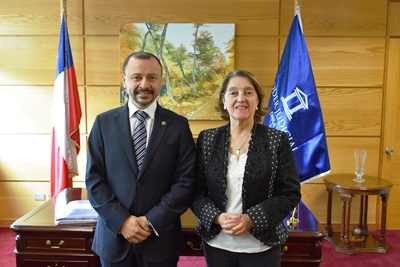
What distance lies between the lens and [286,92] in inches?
111

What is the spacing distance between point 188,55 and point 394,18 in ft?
7.14

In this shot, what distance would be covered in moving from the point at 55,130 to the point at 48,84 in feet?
2.11

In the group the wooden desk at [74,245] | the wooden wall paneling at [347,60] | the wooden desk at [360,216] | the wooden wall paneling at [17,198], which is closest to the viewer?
the wooden desk at [74,245]

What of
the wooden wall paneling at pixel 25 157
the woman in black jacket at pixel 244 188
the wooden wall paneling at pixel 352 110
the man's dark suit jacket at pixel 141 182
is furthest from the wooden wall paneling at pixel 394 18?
the wooden wall paneling at pixel 25 157

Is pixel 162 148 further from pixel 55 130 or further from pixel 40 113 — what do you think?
pixel 40 113

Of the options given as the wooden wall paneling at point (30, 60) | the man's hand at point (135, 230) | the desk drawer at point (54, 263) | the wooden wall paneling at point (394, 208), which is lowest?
the wooden wall paneling at point (394, 208)

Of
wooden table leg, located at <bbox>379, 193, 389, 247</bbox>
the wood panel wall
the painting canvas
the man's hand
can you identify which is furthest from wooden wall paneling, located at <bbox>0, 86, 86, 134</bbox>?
wooden table leg, located at <bbox>379, 193, 389, 247</bbox>

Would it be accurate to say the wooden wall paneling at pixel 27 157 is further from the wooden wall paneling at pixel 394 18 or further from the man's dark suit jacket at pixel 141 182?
the wooden wall paneling at pixel 394 18

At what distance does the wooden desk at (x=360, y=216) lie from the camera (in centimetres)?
308

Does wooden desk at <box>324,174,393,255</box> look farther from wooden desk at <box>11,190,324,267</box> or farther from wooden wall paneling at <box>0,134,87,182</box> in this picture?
wooden wall paneling at <box>0,134,87,182</box>

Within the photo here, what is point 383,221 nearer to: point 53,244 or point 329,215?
point 329,215

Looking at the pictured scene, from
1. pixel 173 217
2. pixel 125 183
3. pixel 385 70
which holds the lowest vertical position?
pixel 173 217

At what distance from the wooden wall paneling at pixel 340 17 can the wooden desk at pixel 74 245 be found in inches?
92.6

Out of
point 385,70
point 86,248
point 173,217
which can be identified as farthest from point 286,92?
point 86,248
